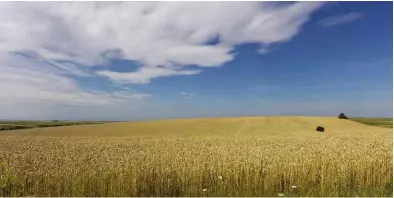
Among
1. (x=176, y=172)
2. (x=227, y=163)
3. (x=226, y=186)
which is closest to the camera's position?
(x=226, y=186)

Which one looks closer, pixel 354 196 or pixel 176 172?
pixel 354 196

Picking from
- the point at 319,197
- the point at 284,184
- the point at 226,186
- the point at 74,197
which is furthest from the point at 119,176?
the point at 319,197

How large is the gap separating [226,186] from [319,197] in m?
2.33

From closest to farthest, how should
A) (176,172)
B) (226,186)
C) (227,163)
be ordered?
1. (226,186)
2. (176,172)
3. (227,163)

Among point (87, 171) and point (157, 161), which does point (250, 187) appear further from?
point (87, 171)

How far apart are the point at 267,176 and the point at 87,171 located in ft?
16.2

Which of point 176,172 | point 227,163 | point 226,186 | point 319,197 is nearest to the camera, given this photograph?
point 319,197

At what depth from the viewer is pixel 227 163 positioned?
1140 cm

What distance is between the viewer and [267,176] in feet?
33.2

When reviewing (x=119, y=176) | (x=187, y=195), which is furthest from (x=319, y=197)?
(x=119, y=176)

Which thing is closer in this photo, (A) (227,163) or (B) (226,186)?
(B) (226,186)

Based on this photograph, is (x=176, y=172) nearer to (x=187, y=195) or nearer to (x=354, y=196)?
(x=187, y=195)

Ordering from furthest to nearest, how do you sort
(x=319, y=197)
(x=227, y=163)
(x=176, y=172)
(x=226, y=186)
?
(x=227, y=163), (x=176, y=172), (x=226, y=186), (x=319, y=197)

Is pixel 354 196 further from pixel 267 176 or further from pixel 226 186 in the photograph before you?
pixel 226 186
